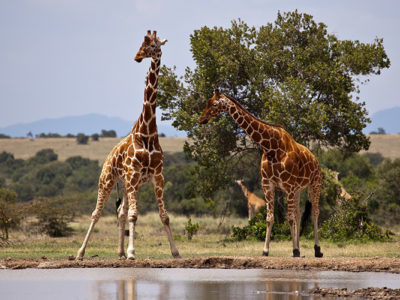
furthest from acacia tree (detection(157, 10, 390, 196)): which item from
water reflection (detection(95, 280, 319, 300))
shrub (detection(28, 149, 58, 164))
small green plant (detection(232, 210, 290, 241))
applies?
shrub (detection(28, 149, 58, 164))

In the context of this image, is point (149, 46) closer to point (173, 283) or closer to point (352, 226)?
point (173, 283)

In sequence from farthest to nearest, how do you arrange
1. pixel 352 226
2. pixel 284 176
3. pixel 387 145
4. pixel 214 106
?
pixel 387 145, pixel 352 226, pixel 214 106, pixel 284 176

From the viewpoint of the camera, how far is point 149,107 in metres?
16.8

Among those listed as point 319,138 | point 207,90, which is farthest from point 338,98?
point 207,90

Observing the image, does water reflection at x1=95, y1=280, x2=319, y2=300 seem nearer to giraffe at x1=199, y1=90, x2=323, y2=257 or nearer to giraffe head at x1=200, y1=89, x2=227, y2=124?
giraffe at x1=199, y1=90, x2=323, y2=257

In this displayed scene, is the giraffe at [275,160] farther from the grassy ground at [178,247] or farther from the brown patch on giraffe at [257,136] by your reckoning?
the grassy ground at [178,247]

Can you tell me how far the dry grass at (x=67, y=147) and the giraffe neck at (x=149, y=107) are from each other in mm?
63985

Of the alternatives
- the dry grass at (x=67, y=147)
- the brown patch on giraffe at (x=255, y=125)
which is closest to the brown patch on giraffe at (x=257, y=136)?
the brown patch on giraffe at (x=255, y=125)

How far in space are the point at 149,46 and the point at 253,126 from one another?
297cm

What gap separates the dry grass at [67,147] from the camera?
3337 inches

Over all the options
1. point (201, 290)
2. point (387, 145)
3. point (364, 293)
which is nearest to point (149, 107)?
point (201, 290)

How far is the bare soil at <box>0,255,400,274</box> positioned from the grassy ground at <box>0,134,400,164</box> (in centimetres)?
6335

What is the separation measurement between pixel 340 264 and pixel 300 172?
11.3 ft

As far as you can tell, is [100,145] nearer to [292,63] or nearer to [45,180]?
[45,180]
